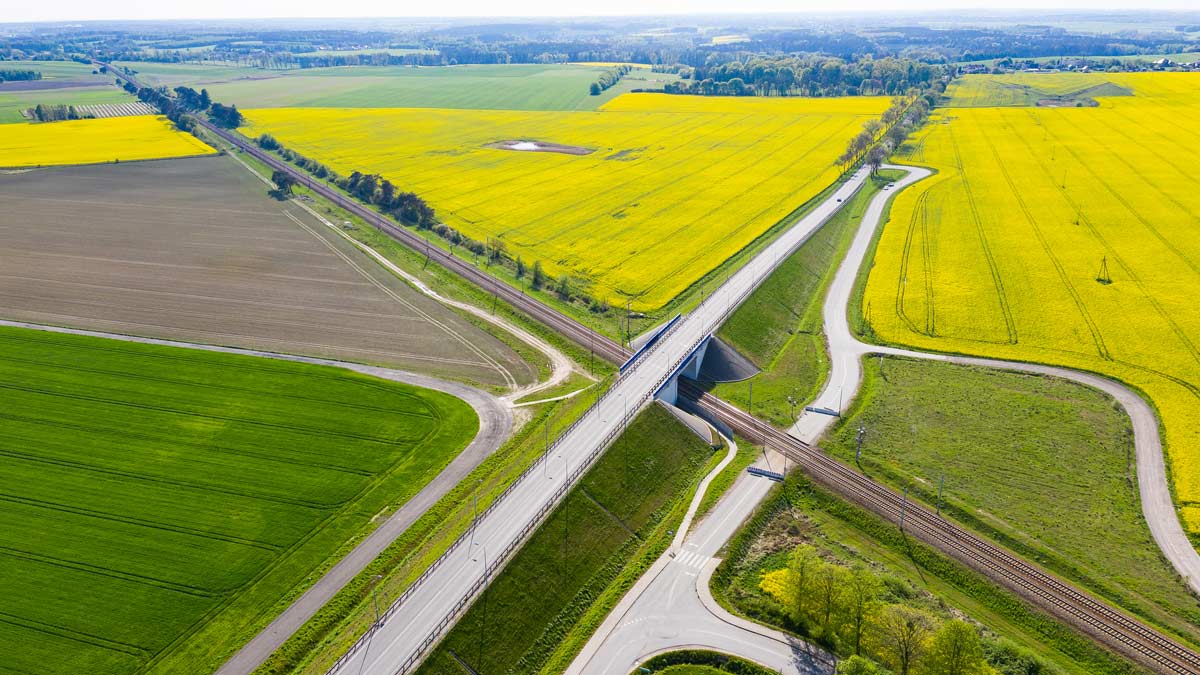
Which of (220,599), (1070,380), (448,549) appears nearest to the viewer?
(220,599)

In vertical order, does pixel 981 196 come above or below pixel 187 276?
above

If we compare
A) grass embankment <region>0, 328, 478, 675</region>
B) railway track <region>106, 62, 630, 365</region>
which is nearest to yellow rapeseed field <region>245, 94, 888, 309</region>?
railway track <region>106, 62, 630, 365</region>

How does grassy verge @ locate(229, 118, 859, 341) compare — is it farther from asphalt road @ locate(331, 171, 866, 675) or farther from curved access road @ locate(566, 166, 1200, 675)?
curved access road @ locate(566, 166, 1200, 675)

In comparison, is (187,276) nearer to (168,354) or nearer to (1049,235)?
(168,354)

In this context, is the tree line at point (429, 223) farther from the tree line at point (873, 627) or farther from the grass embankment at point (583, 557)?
the tree line at point (873, 627)

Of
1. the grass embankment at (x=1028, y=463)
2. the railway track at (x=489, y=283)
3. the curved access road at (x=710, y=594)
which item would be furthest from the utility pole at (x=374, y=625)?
the grass embankment at (x=1028, y=463)

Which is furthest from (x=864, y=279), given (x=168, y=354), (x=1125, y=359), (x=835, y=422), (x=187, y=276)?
(x=187, y=276)

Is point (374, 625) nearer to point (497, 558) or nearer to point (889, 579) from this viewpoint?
point (497, 558)
